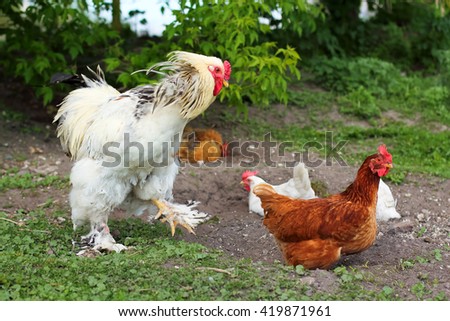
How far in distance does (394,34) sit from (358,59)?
1.58m

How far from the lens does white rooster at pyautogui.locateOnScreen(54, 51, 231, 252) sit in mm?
5816

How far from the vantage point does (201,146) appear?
8.74 meters

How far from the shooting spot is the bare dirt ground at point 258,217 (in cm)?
568

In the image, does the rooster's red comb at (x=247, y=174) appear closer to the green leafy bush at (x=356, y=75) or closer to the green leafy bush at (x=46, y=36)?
the green leafy bush at (x=46, y=36)

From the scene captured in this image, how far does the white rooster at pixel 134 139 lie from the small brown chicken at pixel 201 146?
221 centimetres

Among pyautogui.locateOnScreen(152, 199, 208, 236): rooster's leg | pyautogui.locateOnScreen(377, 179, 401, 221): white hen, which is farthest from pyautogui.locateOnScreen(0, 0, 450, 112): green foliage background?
pyautogui.locateOnScreen(152, 199, 208, 236): rooster's leg

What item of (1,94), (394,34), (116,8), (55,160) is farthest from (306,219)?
(394,34)

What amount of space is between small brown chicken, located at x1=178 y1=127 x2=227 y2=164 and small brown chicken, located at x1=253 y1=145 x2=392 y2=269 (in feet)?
9.54

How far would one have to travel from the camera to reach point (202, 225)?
23.4 feet

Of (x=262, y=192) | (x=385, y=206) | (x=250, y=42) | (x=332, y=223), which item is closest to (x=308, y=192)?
(x=385, y=206)

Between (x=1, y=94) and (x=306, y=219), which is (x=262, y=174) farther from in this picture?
(x=1, y=94)

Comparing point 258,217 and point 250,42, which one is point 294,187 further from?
point 250,42

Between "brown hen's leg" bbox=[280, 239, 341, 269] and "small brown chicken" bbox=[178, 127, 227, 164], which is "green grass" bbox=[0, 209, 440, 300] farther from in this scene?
"small brown chicken" bbox=[178, 127, 227, 164]

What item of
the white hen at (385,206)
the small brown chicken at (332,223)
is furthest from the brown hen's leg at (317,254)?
the white hen at (385,206)
